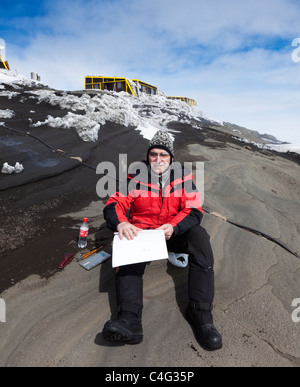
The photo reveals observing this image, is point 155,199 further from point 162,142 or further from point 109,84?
point 109,84

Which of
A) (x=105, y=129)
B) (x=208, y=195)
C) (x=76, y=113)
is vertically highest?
(x=76, y=113)

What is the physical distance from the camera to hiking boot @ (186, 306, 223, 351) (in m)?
1.83

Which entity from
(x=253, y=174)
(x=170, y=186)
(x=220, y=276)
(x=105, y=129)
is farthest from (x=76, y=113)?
(x=220, y=276)

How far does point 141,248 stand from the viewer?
216 cm

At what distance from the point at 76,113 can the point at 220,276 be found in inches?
292

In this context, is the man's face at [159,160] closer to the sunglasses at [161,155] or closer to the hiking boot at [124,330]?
the sunglasses at [161,155]

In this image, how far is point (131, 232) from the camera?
88.4 inches

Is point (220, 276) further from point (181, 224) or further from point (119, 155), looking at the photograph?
point (119, 155)

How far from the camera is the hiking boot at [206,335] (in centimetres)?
183

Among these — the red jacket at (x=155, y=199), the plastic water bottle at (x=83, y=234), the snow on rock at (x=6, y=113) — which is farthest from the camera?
the snow on rock at (x=6, y=113)

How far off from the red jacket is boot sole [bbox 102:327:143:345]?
1.07 metres

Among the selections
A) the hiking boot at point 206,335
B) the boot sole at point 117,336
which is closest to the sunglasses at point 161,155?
the hiking boot at point 206,335

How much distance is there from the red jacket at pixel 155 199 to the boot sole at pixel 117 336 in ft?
3.52

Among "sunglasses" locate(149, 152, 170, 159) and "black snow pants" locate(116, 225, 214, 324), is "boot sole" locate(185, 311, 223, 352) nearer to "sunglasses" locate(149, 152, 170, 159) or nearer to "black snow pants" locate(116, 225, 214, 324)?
"black snow pants" locate(116, 225, 214, 324)
